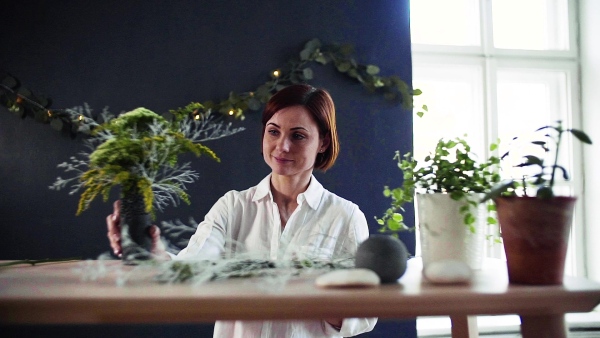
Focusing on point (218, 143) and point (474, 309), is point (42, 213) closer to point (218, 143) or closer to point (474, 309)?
point (218, 143)

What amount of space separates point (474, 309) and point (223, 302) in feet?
1.43

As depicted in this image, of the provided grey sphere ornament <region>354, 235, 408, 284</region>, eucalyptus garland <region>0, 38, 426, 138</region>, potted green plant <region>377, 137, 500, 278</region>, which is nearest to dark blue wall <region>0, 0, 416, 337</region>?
eucalyptus garland <region>0, 38, 426, 138</region>

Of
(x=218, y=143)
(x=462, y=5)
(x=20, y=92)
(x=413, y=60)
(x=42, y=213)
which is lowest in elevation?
(x=42, y=213)

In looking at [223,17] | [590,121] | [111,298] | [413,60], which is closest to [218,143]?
[223,17]

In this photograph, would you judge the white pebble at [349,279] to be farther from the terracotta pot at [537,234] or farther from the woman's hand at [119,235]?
the woman's hand at [119,235]

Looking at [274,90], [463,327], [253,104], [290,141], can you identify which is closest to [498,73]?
[274,90]

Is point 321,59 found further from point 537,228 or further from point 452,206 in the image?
point 537,228

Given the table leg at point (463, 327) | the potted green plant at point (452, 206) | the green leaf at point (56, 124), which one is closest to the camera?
the potted green plant at point (452, 206)

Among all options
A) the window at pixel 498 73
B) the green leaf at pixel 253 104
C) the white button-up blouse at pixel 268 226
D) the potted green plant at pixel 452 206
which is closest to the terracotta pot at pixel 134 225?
the white button-up blouse at pixel 268 226

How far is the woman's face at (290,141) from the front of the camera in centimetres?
178

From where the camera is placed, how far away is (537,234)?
95 centimetres

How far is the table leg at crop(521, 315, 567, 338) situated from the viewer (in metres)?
0.92

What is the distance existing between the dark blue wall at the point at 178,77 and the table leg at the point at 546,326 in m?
1.84

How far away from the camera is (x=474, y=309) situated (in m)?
0.89
